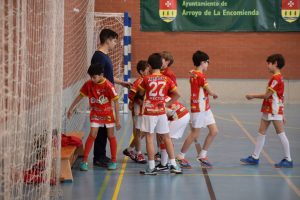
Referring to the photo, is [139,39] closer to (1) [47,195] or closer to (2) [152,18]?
(2) [152,18]

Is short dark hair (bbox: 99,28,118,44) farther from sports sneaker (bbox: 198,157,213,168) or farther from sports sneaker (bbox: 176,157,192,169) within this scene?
sports sneaker (bbox: 198,157,213,168)

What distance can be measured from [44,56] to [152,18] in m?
9.52

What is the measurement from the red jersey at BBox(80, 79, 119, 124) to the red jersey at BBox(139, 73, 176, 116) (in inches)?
18.0

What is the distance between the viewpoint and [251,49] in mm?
14898

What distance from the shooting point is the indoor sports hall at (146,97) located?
200 inches

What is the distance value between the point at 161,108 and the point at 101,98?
78 cm

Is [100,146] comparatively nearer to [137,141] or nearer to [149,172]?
[137,141]

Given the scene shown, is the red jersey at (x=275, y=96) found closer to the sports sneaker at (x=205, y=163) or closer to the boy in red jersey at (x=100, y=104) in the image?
the sports sneaker at (x=205, y=163)

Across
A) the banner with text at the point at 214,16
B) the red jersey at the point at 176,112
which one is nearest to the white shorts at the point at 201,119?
the red jersey at the point at 176,112

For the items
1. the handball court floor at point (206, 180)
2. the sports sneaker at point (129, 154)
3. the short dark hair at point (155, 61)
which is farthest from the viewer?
the sports sneaker at point (129, 154)

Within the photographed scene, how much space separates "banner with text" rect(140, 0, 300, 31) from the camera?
14711 millimetres

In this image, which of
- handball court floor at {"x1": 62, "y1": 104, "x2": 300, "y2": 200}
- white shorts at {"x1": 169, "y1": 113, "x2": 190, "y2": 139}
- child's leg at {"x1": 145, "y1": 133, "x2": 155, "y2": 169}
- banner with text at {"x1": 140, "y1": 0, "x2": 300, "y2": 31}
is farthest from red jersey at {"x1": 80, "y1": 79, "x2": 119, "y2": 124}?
banner with text at {"x1": 140, "y1": 0, "x2": 300, "y2": 31}

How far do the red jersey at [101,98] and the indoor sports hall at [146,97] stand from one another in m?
0.04

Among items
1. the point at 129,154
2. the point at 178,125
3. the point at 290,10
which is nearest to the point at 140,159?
the point at 129,154
